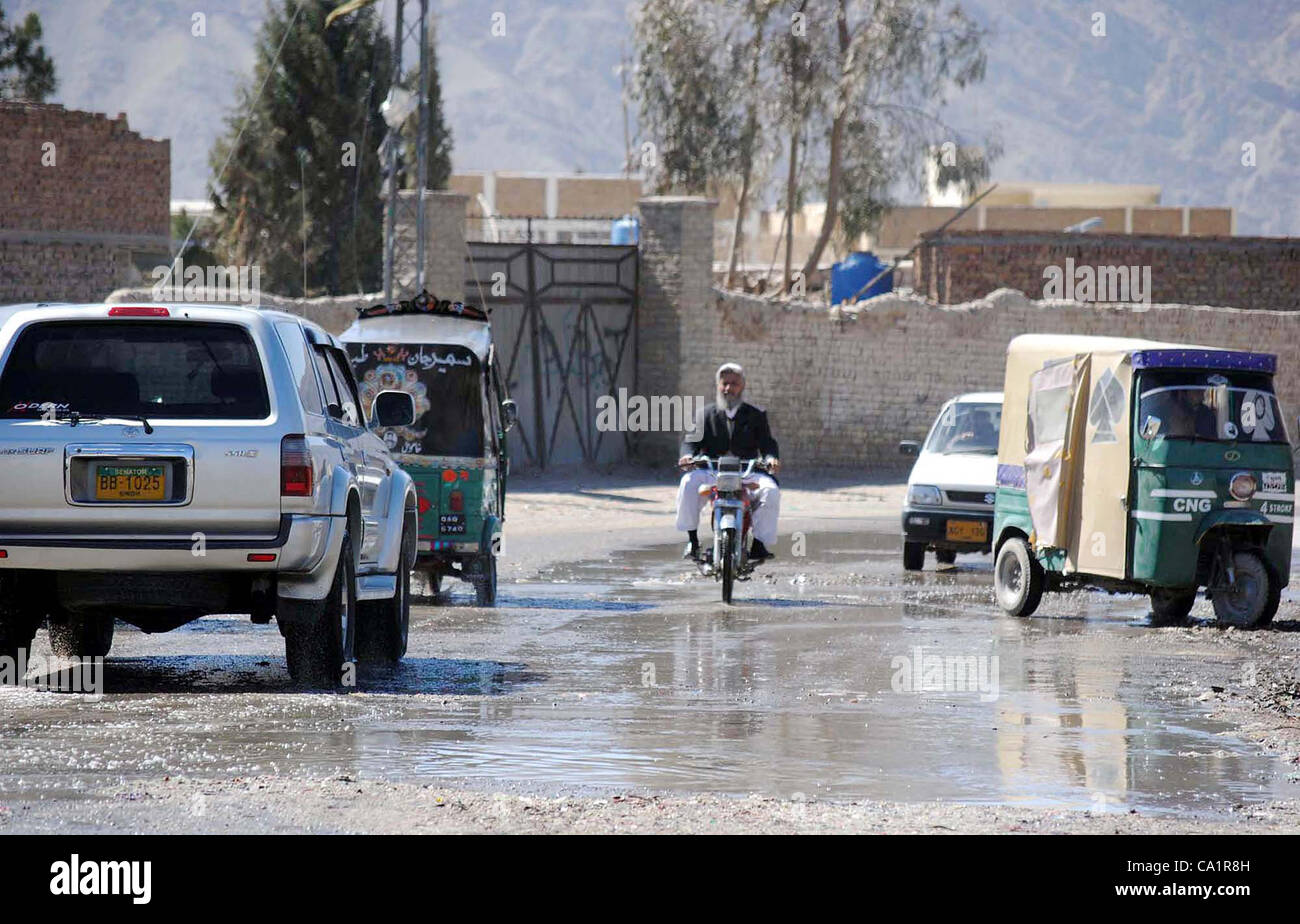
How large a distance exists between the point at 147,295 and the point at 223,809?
20.8m

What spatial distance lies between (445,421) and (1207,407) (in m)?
5.78

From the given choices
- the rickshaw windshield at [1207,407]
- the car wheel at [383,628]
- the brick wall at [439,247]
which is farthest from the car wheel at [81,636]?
the brick wall at [439,247]

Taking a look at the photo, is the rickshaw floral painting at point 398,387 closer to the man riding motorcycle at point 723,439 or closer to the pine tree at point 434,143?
the man riding motorcycle at point 723,439

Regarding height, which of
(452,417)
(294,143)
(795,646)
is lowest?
(795,646)

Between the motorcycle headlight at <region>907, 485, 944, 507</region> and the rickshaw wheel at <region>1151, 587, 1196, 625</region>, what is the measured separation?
3.65 metres

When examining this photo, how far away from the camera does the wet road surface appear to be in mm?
7902

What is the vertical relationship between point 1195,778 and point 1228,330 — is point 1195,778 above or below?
below

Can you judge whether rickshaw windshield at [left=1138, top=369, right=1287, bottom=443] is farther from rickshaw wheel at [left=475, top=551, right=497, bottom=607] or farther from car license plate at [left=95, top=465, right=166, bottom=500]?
car license plate at [left=95, top=465, right=166, bottom=500]

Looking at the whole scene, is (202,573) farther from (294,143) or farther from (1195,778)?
(294,143)

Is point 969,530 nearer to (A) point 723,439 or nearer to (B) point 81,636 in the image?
(A) point 723,439

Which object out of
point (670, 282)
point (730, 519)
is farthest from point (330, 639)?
point (670, 282)

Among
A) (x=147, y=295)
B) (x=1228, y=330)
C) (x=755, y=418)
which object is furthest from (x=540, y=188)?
(x=755, y=418)

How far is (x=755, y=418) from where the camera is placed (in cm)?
1670
